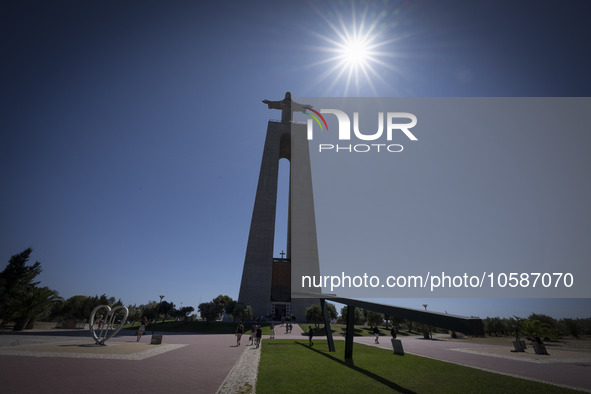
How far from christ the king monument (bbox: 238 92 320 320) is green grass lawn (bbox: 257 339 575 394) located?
3173 cm

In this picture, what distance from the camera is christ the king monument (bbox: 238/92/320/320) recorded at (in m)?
42.3

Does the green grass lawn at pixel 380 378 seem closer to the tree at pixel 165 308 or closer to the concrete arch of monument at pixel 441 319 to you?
the concrete arch of monument at pixel 441 319

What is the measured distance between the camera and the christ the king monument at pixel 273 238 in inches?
1665

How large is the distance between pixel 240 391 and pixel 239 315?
96.5ft

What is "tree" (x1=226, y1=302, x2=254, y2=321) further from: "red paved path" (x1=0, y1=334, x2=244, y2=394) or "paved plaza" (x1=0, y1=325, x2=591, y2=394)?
"red paved path" (x1=0, y1=334, x2=244, y2=394)

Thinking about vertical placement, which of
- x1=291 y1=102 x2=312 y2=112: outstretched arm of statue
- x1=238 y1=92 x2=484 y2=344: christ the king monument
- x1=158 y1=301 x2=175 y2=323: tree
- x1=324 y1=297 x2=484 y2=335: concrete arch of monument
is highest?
x1=291 y1=102 x2=312 y2=112: outstretched arm of statue

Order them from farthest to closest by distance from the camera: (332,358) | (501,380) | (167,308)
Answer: (167,308)
(332,358)
(501,380)

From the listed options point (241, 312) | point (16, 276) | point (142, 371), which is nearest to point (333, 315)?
point (241, 312)

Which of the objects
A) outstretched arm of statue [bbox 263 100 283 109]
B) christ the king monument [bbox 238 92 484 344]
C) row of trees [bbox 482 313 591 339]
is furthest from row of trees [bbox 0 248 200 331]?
outstretched arm of statue [bbox 263 100 283 109]

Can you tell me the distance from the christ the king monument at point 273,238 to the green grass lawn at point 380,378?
31.7 meters

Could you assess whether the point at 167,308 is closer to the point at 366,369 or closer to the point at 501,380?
the point at 366,369

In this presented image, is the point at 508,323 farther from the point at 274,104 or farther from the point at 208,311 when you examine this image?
the point at 274,104

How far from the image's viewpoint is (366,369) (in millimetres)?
9797

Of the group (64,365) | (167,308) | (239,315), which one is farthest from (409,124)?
(167,308)
